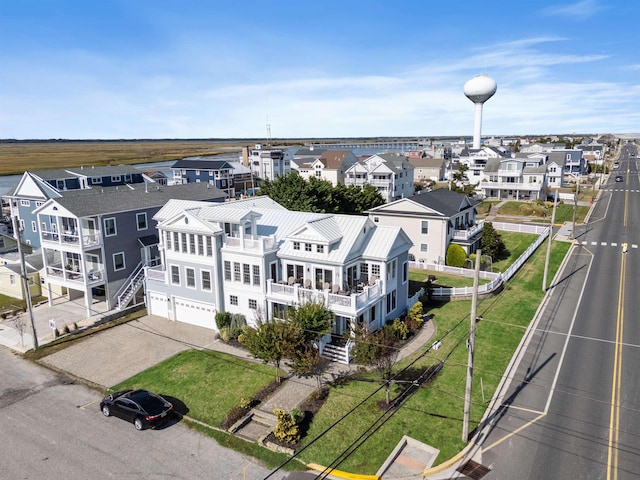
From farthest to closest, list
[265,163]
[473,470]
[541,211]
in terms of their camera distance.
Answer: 1. [265,163]
2. [541,211]
3. [473,470]

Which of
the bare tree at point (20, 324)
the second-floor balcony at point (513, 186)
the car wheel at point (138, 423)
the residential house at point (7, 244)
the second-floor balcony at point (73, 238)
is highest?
the second-floor balcony at point (73, 238)

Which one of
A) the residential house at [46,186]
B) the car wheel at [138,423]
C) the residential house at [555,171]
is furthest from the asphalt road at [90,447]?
the residential house at [555,171]

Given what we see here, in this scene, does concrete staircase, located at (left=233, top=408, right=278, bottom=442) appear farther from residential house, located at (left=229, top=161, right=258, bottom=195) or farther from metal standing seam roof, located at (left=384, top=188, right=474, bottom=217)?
residential house, located at (left=229, top=161, right=258, bottom=195)

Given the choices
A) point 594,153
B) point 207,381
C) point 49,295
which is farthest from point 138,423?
point 594,153

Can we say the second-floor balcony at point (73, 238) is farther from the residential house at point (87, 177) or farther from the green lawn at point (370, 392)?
the residential house at point (87, 177)

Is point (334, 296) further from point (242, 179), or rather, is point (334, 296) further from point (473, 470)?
point (242, 179)

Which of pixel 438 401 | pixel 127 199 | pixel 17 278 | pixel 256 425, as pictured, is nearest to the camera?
pixel 256 425
